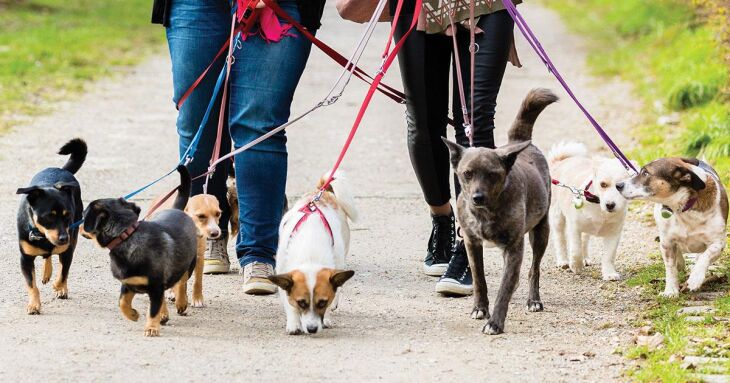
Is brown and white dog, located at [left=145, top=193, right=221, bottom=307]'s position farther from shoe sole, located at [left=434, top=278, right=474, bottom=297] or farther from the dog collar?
shoe sole, located at [left=434, top=278, right=474, bottom=297]

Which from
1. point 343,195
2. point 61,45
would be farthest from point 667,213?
point 61,45

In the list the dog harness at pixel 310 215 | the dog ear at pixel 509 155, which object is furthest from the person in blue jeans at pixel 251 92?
the dog ear at pixel 509 155

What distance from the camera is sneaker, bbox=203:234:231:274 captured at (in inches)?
255

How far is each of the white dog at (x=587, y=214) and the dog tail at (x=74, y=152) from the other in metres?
2.75

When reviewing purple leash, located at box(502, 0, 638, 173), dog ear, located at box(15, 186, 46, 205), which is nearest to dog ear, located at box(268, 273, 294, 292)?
dog ear, located at box(15, 186, 46, 205)

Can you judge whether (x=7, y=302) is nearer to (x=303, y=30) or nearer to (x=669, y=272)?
(x=303, y=30)

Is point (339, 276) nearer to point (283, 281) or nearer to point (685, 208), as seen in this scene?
point (283, 281)

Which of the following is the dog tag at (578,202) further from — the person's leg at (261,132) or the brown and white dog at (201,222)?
the brown and white dog at (201,222)

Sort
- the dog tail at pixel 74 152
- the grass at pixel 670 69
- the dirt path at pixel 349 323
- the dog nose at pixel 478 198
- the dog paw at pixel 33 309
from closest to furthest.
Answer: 1. the dirt path at pixel 349 323
2. the dog nose at pixel 478 198
3. the dog paw at pixel 33 309
4. the dog tail at pixel 74 152
5. the grass at pixel 670 69

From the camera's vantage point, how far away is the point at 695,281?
5984 millimetres

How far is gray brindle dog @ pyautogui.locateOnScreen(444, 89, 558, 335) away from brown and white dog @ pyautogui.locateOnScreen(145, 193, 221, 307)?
4.17 ft

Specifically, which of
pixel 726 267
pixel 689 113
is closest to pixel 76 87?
pixel 689 113

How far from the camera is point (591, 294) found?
244 inches

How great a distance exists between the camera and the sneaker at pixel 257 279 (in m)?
6.02
